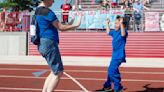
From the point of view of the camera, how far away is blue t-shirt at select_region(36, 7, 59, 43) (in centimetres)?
736

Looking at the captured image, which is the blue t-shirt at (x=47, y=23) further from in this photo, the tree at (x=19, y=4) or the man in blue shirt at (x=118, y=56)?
the tree at (x=19, y=4)

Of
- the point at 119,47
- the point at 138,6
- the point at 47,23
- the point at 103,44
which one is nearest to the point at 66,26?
the point at 47,23

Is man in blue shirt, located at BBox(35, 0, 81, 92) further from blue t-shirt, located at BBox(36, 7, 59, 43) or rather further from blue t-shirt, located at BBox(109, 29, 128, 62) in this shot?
blue t-shirt, located at BBox(109, 29, 128, 62)

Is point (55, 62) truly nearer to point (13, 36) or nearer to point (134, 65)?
point (134, 65)

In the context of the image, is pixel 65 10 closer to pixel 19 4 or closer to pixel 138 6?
pixel 138 6

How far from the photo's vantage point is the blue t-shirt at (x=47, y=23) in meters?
7.36

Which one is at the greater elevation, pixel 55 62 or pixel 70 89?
pixel 55 62

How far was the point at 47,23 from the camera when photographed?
24.2ft

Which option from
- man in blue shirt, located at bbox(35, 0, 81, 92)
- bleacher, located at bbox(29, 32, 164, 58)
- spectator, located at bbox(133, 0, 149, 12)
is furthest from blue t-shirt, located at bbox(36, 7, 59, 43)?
spectator, located at bbox(133, 0, 149, 12)

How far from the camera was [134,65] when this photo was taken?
17.5m

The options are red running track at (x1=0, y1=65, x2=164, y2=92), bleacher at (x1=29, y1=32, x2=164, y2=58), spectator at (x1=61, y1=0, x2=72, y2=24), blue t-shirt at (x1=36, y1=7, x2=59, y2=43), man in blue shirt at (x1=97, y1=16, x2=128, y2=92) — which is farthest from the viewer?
spectator at (x1=61, y1=0, x2=72, y2=24)

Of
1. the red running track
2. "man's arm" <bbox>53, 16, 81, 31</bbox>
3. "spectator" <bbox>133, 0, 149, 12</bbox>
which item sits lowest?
the red running track

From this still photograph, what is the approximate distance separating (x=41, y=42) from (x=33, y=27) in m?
0.28

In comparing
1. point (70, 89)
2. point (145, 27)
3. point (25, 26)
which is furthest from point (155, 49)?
point (70, 89)
